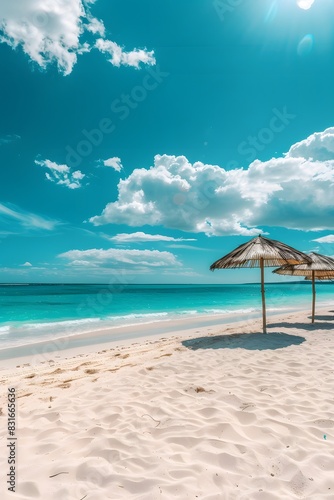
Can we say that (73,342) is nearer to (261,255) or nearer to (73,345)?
(73,345)

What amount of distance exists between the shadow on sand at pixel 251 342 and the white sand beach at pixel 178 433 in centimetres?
166

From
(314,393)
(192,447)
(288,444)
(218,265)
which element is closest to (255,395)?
(314,393)

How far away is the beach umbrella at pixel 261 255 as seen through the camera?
26.1 ft

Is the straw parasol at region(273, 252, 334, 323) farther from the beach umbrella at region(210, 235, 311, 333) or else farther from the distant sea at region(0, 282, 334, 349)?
the distant sea at region(0, 282, 334, 349)

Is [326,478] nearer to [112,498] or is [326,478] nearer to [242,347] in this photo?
[112,498]

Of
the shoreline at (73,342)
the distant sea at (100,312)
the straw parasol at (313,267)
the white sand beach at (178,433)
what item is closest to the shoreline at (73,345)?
the shoreline at (73,342)

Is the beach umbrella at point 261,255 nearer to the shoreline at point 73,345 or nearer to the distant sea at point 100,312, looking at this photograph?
the shoreline at point 73,345

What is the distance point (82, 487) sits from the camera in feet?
7.51

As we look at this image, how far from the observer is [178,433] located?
3.06 m

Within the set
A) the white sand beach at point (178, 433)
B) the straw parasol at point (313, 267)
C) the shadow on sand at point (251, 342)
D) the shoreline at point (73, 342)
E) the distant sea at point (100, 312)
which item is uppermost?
the straw parasol at point (313, 267)

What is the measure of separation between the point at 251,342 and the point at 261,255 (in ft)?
7.94

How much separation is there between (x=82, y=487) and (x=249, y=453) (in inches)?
60.1

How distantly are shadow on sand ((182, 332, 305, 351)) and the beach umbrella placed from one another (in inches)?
75.3

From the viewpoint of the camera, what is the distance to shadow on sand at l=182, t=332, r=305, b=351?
7289 millimetres
